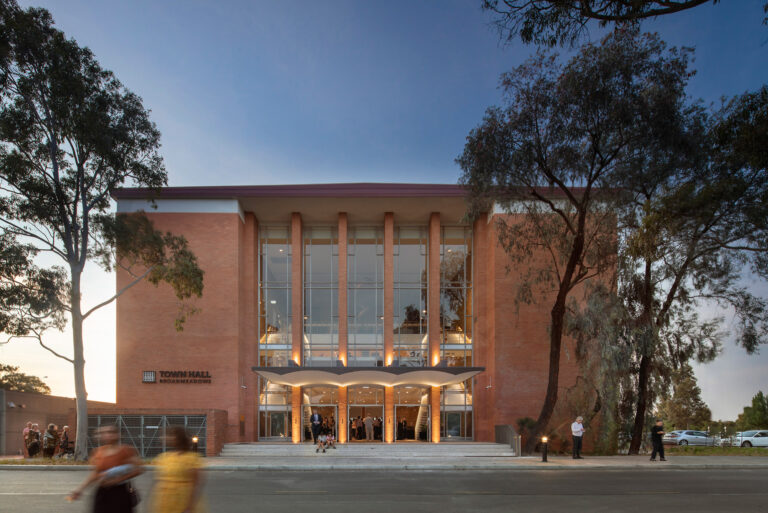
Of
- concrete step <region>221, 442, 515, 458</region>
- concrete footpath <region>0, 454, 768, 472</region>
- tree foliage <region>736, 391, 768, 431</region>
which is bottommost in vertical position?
tree foliage <region>736, 391, 768, 431</region>

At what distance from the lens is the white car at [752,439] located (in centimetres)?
3541

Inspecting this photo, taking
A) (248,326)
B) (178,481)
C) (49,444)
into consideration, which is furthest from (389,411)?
(178,481)

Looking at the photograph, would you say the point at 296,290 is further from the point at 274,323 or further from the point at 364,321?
the point at 364,321

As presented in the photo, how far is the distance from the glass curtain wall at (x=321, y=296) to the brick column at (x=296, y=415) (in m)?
1.60

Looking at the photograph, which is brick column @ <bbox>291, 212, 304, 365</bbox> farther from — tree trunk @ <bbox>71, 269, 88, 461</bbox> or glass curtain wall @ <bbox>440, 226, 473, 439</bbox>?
tree trunk @ <bbox>71, 269, 88, 461</bbox>

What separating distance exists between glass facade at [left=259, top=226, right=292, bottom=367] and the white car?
89.3 feet

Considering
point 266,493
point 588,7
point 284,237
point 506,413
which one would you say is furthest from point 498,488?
point 284,237

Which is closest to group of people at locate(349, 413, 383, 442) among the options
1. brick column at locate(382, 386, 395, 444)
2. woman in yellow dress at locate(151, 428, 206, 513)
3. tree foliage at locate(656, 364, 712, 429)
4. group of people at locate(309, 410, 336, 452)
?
brick column at locate(382, 386, 395, 444)

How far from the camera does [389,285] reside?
31.5 metres

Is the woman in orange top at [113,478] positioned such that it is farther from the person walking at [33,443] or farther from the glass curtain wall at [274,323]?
the glass curtain wall at [274,323]

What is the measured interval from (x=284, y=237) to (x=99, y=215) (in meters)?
11.3

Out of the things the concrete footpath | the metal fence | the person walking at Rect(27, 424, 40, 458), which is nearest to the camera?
the concrete footpath

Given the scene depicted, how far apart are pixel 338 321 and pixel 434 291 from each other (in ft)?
17.2

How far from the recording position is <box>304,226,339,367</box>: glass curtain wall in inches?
1236
